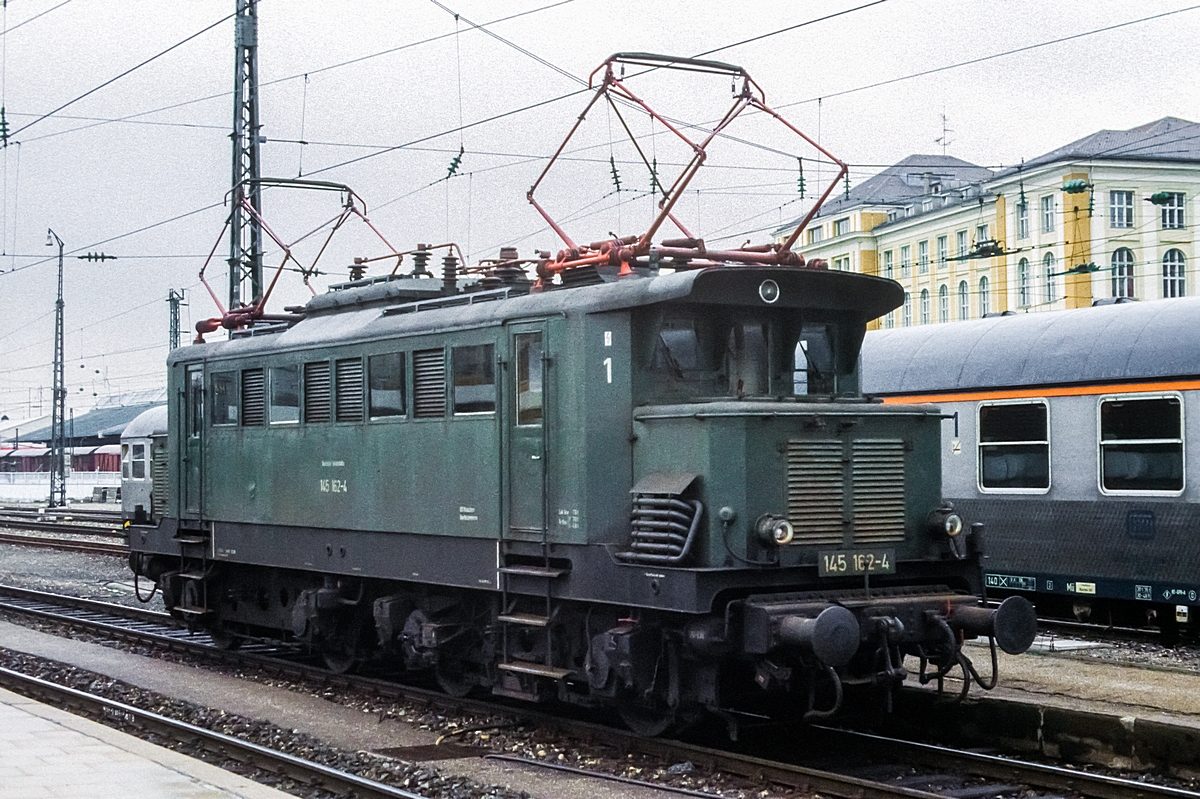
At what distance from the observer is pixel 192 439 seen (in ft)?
55.4

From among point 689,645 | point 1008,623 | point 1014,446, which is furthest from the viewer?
point 1014,446

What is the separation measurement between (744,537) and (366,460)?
187 inches

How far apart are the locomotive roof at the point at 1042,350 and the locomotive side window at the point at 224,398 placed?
26.5 ft

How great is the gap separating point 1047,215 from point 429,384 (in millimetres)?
48010

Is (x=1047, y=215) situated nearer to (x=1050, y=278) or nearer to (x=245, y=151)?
(x=1050, y=278)

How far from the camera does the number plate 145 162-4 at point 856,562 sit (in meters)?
10.3

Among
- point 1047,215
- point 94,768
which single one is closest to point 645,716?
point 94,768

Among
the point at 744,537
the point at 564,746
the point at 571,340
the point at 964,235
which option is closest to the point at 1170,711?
the point at 744,537

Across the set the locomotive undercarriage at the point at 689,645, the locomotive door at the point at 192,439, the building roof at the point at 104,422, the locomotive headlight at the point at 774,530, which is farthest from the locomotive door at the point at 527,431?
the building roof at the point at 104,422

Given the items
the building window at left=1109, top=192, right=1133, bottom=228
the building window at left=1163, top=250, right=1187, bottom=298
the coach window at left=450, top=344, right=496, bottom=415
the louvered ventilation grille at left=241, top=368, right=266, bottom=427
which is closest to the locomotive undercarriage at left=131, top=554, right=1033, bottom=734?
the coach window at left=450, top=344, right=496, bottom=415

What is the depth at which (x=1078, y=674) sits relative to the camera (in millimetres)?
12609

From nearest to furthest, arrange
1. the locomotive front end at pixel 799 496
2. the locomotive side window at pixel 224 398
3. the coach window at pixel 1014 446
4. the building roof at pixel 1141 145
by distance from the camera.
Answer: the locomotive front end at pixel 799 496, the locomotive side window at pixel 224 398, the coach window at pixel 1014 446, the building roof at pixel 1141 145

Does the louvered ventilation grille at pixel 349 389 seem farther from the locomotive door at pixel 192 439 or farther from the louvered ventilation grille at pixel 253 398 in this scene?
the locomotive door at pixel 192 439

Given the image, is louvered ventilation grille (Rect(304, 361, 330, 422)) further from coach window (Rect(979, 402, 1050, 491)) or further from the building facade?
the building facade
